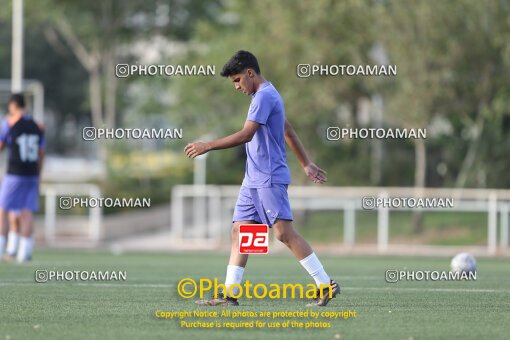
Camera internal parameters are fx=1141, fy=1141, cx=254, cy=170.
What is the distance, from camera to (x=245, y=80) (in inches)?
391

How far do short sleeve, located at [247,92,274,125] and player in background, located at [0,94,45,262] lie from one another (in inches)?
320

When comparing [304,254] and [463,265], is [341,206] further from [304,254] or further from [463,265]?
[304,254]

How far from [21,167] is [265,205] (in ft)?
27.3

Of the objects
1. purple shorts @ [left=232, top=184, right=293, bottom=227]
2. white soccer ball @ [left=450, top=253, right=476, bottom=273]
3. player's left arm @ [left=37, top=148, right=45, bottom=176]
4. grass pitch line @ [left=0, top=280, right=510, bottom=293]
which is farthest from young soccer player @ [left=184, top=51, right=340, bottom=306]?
player's left arm @ [left=37, top=148, right=45, bottom=176]

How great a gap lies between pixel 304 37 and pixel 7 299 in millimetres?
22763

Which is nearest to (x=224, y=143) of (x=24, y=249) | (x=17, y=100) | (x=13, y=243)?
(x=17, y=100)

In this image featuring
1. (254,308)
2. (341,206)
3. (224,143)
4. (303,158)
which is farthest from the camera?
(341,206)

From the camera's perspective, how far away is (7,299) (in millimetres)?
10703

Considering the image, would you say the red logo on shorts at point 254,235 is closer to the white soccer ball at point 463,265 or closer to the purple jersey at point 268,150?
the purple jersey at point 268,150

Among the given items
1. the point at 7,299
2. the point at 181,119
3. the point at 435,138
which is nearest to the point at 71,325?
the point at 7,299

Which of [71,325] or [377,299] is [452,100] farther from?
[71,325]

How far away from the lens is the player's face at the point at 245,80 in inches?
390

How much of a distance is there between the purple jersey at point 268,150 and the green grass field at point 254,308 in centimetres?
112

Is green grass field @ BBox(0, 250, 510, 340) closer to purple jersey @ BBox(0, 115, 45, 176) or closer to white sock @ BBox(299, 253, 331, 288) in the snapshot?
white sock @ BBox(299, 253, 331, 288)
